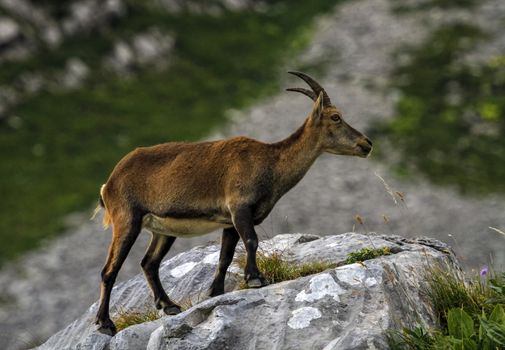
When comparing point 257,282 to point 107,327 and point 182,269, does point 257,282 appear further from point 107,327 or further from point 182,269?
point 182,269

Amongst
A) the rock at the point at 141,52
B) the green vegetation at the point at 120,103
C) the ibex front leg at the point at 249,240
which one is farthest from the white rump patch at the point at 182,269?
the rock at the point at 141,52

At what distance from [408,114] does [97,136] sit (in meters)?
17.8

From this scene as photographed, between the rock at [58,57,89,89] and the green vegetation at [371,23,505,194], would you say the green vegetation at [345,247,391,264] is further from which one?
the rock at [58,57,89,89]

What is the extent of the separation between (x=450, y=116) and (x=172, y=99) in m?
15.7

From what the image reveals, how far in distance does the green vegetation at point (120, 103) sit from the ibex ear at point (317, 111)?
2789 centimetres

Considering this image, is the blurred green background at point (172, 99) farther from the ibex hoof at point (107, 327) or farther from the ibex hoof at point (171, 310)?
the ibex hoof at point (171, 310)

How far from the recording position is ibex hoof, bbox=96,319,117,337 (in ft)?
40.9

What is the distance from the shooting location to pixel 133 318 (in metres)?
12.8

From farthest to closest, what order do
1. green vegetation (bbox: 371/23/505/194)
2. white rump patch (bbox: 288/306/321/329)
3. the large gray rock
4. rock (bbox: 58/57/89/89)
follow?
1. rock (bbox: 58/57/89/89)
2. green vegetation (bbox: 371/23/505/194)
3. white rump patch (bbox: 288/306/321/329)
4. the large gray rock

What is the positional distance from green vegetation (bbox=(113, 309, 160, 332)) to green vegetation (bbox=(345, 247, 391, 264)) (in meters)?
2.73

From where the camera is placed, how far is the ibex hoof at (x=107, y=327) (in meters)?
12.5

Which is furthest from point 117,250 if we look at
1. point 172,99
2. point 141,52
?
point 141,52

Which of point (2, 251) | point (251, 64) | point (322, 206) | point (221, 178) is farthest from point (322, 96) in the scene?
point (251, 64)

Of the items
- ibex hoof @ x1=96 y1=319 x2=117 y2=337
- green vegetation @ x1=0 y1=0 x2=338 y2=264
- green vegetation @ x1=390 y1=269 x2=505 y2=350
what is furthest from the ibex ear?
green vegetation @ x1=0 y1=0 x2=338 y2=264
